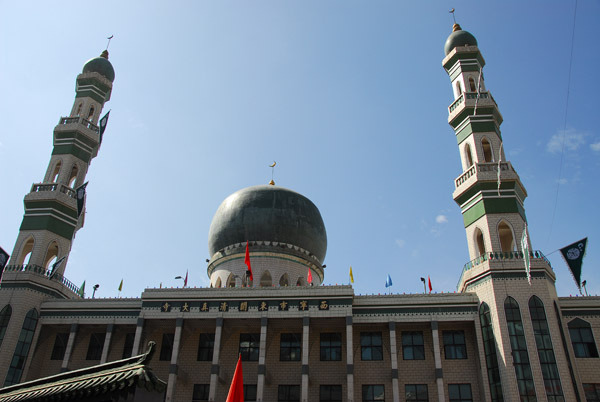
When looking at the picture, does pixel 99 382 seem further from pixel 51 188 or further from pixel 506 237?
pixel 51 188

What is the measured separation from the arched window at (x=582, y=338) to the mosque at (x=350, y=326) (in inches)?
2.2

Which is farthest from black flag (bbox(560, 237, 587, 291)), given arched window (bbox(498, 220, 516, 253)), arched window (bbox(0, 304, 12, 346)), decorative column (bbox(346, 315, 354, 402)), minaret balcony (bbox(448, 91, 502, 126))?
arched window (bbox(0, 304, 12, 346))

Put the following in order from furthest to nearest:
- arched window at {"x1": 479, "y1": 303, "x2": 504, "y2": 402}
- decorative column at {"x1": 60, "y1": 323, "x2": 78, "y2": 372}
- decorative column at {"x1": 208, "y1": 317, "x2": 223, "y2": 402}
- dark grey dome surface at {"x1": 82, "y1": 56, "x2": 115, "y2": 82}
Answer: dark grey dome surface at {"x1": 82, "y1": 56, "x2": 115, "y2": 82} < decorative column at {"x1": 60, "y1": 323, "x2": 78, "y2": 372} < decorative column at {"x1": 208, "y1": 317, "x2": 223, "y2": 402} < arched window at {"x1": 479, "y1": 303, "x2": 504, "y2": 402}

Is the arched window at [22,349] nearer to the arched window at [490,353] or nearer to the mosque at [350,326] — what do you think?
the mosque at [350,326]

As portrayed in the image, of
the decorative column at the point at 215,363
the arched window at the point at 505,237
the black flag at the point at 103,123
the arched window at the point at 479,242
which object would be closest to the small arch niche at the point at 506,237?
the arched window at the point at 505,237

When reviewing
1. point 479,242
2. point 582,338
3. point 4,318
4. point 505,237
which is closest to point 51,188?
point 4,318

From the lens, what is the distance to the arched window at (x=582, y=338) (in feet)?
84.9

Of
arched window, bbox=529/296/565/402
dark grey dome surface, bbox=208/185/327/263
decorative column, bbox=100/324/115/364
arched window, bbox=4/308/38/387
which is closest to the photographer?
arched window, bbox=529/296/565/402

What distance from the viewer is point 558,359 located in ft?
77.4

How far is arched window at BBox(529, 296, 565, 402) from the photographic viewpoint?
22.9 metres

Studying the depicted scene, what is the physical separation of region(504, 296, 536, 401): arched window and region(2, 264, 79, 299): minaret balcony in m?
26.2

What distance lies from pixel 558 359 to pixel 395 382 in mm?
7704

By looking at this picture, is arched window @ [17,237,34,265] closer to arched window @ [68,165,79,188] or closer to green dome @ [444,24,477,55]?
arched window @ [68,165,79,188]

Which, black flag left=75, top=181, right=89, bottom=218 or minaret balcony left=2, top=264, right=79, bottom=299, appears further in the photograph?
black flag left=75, top=181, right=89, bottom=218
